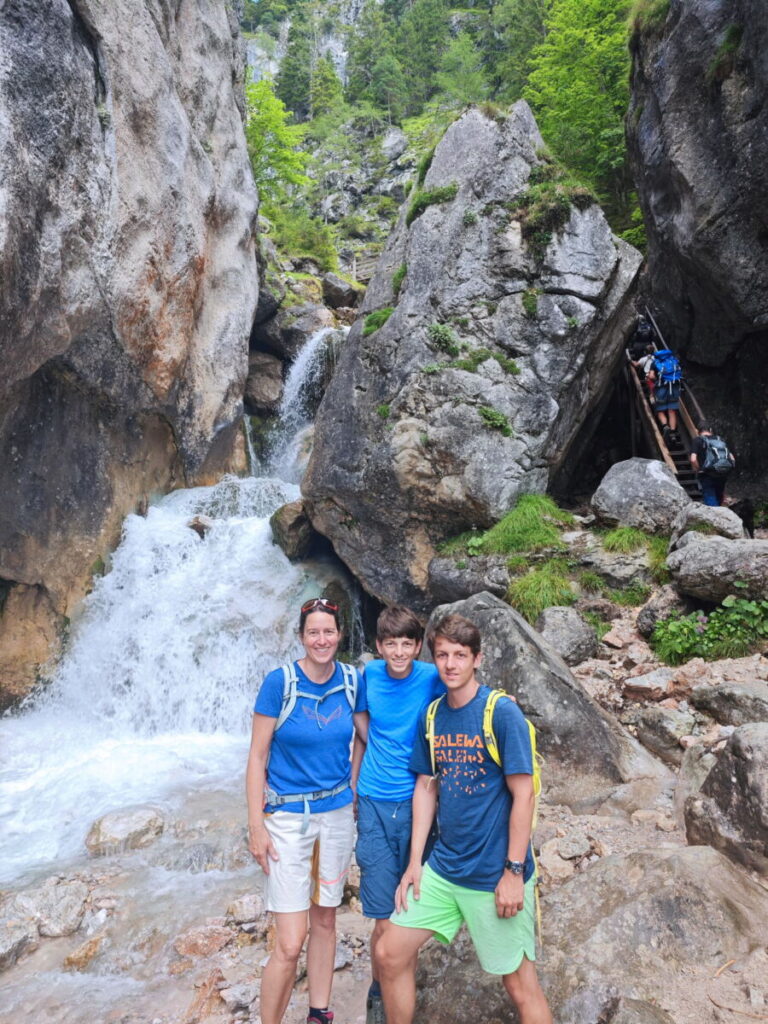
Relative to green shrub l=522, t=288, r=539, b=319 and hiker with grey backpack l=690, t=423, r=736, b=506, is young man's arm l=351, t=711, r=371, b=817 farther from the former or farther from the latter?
green shrub l=522, t=288, r=539, b=319

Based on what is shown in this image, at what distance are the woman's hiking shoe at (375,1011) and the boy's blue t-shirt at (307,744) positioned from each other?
1008mm

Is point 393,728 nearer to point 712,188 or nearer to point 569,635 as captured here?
point 569,635

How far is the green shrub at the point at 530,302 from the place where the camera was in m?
10.2

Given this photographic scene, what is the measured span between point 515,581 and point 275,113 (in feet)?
69.1

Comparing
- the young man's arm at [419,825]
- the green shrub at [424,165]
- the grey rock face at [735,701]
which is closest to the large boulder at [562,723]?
the grey rock face at [735,701]

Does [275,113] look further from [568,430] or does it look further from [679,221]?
[568,430]

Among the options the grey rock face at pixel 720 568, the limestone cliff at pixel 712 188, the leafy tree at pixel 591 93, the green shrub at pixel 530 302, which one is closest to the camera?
the grey rock face at pixel 720 568

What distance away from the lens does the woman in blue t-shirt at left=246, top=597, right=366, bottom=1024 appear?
281 centimetres

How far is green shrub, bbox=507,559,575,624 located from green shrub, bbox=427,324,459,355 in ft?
13.8

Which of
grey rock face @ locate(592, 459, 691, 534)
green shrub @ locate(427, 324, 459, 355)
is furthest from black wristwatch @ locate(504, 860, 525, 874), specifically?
green shrub @ locate(427, 324, 459, 355)

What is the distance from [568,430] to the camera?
10586 mm

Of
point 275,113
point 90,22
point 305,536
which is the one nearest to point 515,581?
point 305,536

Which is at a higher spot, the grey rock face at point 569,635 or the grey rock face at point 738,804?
the grey rock face at point 569,635

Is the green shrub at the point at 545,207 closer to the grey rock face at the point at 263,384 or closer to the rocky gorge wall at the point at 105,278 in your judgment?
the rocky gorge wall at the point at 105,278
